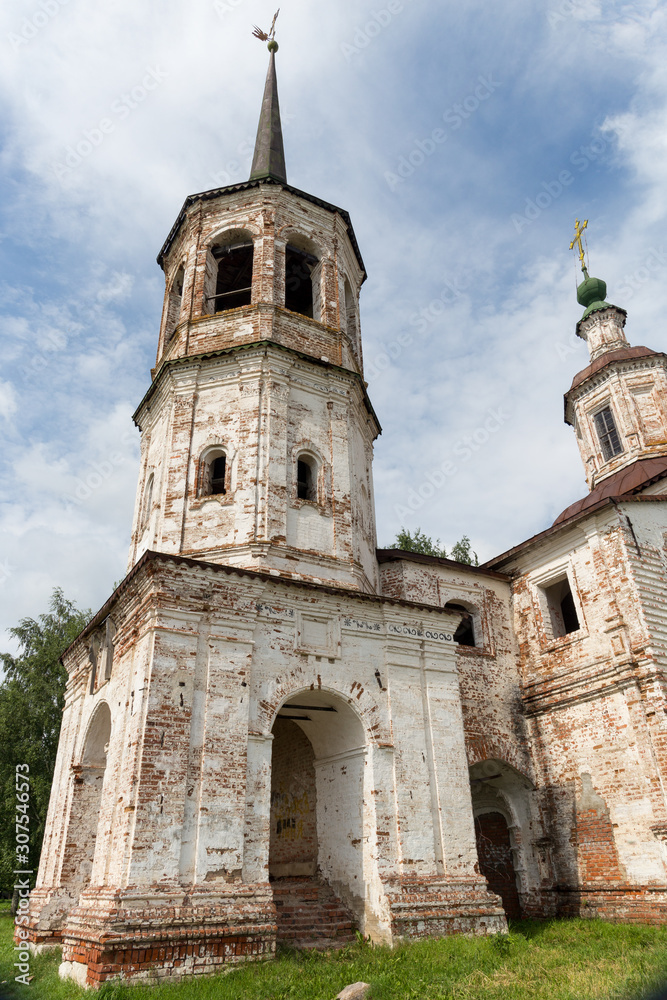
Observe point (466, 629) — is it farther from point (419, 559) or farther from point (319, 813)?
point (319, 813)

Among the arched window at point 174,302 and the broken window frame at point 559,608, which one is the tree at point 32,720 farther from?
the broken window frame at point 559,608

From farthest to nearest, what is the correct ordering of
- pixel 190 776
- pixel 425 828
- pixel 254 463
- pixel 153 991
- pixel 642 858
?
pixel 254 463 < pixel 642 858 < pixel 425 828 < pixel 190 776 < pixel 153 991

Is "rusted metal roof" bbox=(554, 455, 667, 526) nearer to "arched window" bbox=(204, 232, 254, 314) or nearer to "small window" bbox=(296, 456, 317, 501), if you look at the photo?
"small window" bbox=(296, 456, 317, 501)

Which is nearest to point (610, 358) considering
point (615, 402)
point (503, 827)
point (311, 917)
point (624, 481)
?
point (615, 402)

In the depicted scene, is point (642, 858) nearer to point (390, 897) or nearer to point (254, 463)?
point (390, 897)

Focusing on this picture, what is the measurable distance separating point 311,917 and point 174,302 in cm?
1127

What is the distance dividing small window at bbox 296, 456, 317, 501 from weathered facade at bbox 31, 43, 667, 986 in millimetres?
41

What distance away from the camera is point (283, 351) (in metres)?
12.2

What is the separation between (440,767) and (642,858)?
3.38 metres

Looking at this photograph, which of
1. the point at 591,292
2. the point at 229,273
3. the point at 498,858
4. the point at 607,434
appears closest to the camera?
the point at 498,858

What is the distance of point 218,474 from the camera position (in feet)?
38.4

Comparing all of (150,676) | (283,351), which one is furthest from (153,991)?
(283,351)

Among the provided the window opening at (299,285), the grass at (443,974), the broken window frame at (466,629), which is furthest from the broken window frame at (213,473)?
the grass at (443,974)

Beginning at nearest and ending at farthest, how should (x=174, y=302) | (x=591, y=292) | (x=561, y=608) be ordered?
(x=561, y=608) < (x=174, y=302) < (x=591, y=292)
